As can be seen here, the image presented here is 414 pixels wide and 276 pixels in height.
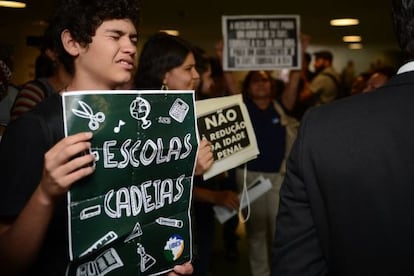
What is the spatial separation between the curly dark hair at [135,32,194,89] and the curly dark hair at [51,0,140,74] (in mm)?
846

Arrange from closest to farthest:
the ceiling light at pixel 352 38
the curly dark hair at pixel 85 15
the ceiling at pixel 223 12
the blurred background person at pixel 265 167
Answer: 1. the curly dark hair at pixel 85 15
2. the blurred background person at pixel 265 167
3. the ceiling at pixel 223 12
4. the ceiling light at pixel 352 38

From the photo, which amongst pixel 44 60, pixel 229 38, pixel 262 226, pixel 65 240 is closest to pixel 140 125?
pixel 65 240

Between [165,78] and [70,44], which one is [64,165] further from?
[165,78]

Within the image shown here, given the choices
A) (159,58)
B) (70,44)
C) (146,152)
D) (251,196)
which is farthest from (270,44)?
(146,152)

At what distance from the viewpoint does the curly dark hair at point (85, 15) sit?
122 cm

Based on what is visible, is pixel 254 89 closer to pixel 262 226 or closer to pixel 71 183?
pixel 262 226

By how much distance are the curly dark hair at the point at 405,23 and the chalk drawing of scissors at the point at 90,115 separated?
680 millimetres

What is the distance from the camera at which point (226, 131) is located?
6.43ft

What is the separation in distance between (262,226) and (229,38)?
1.35 metres

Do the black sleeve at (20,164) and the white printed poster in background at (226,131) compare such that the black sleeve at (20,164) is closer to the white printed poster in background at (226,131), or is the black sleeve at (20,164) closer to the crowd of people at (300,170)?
the crowd of people at (300,170)

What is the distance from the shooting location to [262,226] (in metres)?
3.44

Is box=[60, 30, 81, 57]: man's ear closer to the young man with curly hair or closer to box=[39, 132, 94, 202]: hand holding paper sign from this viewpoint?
the young man with curly hair

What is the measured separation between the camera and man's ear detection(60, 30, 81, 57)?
125 cm

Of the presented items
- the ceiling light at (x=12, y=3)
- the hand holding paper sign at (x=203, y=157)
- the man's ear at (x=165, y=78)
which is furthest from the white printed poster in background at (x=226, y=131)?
the ceiling light at (x=12, y=3)
